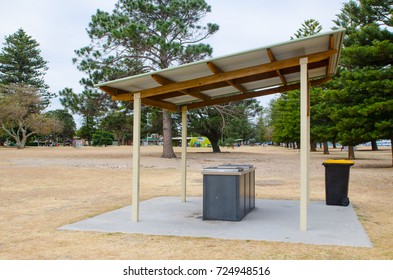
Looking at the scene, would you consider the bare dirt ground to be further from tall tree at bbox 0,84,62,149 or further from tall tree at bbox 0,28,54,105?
tall tree at bbox 0,28,54,105

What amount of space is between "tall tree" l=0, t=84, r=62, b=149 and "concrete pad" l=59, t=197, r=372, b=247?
4878cm

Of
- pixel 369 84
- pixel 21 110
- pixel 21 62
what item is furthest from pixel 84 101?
pixel 21 62

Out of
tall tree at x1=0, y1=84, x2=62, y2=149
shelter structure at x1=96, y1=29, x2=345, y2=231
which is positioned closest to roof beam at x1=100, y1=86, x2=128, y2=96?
shelter structure at x1=96, y1=29, x2=345, y2=231

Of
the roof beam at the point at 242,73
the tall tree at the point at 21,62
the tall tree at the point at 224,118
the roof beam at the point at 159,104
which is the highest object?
the tall tree at the point at 21,62

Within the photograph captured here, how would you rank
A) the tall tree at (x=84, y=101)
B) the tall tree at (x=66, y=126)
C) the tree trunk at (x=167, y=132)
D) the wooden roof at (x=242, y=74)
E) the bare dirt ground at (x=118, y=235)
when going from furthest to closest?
the tall tree at (x=66, y=126)
the tree trunk at (x=167, y=132)
the tall tree at (x=84, y=101)
the wooden roof at (x=242, y=74)
the bare dirt ground at (x=118, y=235)

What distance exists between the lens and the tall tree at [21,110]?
2010 inches

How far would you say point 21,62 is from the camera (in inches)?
2493

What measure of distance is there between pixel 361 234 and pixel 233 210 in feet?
6.65

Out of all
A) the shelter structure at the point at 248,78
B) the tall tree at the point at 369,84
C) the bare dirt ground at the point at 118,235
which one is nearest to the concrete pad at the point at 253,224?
the bare dirt ground at the point at 118,235

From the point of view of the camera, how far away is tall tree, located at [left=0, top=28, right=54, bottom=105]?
62.4 m

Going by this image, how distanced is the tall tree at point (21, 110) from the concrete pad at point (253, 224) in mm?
48781

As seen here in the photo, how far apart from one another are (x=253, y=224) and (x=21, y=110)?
169 ft

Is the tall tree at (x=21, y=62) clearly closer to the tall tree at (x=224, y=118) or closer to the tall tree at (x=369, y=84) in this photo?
the tall tree at (x=224, y=118)

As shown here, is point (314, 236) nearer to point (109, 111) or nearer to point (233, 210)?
point (233, 210)
